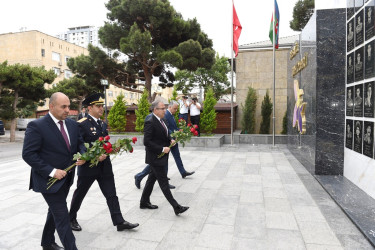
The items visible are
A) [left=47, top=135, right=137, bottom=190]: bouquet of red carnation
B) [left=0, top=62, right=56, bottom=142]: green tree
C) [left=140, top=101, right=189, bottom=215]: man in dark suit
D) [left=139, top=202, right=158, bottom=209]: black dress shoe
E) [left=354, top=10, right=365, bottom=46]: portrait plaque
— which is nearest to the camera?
[left=47, top=135, right=137, bottom=190]: bouquet of red carnation

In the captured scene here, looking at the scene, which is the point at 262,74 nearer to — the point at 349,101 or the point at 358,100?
the point at 349,101

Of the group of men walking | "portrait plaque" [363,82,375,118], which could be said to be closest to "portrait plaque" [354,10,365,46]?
"portrait plaque" [363,82,375,118]

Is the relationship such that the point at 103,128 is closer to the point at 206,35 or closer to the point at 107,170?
the point at 107,170

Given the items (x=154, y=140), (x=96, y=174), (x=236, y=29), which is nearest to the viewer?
(x=96, y=174)

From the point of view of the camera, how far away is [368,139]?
5328 millimetres

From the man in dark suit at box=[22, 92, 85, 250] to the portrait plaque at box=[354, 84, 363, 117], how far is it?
18.0 ft

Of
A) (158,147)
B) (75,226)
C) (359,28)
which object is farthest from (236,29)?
(75,226)

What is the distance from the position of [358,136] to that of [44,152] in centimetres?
584

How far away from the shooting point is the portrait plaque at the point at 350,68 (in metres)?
6.16

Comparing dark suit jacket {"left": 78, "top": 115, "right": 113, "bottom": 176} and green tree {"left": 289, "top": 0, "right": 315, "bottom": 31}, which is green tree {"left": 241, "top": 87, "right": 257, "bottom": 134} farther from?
dark suit jacket {"left": 78, "top": 115, "right": 113, "bottom": 176}

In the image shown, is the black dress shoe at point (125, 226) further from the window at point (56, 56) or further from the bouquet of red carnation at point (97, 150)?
the window at point (56, 56)

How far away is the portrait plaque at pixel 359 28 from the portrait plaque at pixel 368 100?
1029mm

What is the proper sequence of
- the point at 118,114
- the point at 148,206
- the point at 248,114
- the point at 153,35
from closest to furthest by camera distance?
the point at 148,206
the point at 118,114
the point at 248,114
the point at 153,35

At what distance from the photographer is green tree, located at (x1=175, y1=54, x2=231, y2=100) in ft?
139
